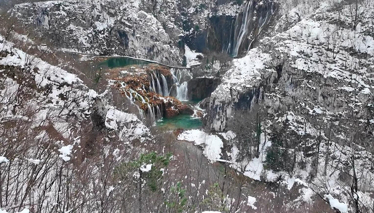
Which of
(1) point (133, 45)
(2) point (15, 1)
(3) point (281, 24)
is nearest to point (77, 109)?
(3) point (281, 24)

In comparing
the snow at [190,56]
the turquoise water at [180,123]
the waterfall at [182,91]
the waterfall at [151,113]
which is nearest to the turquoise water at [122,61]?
the waterfall at [182,91]

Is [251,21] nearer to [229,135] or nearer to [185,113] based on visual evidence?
[185,113]

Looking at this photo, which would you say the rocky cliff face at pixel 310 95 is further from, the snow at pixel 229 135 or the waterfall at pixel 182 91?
the waterfall at pixel 182 91

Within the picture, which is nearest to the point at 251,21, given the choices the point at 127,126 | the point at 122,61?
the point at 122,61

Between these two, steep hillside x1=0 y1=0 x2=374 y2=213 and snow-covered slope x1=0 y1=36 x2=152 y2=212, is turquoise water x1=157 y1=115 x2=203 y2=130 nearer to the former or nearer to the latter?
steep hillside x1=0 y1=0 x2=374 y2=213

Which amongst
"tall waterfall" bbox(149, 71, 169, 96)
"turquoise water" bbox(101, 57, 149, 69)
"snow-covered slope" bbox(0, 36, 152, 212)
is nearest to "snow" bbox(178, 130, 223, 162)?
"snow-covered slope" bbox(0, 36, 152, 212)

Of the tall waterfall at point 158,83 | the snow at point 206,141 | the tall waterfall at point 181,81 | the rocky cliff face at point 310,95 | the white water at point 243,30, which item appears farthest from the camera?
the white water at point 243,30
